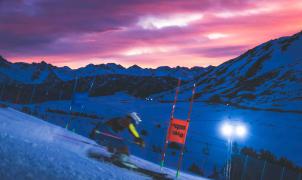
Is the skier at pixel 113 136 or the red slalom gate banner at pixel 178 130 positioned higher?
the red slalom gate banner at pixel 178 130

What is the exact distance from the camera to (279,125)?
86000 millimetres

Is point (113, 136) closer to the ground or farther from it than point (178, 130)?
→ closer to the ground

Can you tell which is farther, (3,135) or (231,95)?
(231,95)

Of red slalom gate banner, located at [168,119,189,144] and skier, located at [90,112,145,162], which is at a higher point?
red slalom gate banner, located at [168,119,189,144]

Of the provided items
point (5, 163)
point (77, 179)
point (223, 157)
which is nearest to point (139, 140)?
point (77, 179)

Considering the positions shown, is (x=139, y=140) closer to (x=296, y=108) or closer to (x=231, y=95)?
(x=296, y=108)

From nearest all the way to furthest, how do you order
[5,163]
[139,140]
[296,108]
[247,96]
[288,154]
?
[5,163] < [139,140] < [288,154] < [296,108] < [247,96]

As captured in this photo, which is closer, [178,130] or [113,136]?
[178,130]

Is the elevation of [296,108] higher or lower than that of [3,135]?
higher

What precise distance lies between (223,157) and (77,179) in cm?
4328

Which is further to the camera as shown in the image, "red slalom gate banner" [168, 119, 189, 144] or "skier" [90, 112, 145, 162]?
"skier" [90, 112, 145, 162]

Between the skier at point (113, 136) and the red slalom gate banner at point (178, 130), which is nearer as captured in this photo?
the red slalom gate banner at point (178, 130)

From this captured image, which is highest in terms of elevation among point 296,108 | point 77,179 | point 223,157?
point 296,108

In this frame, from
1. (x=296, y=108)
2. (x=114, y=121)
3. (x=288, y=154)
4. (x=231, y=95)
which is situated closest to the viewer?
(x=114, y=121)
